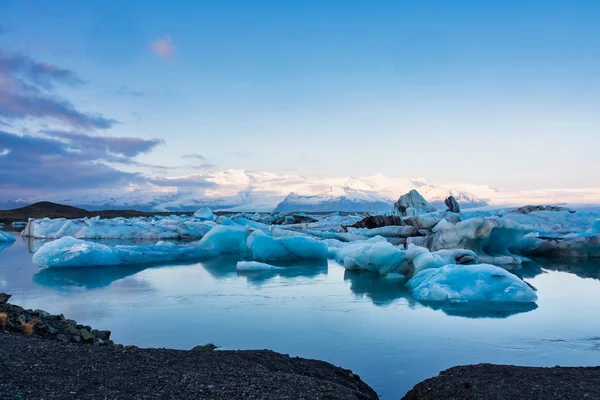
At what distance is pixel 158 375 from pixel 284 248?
886cm

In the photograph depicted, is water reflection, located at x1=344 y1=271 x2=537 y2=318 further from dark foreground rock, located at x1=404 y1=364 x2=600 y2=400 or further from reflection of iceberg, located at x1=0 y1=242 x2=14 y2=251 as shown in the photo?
reflection of iceberg, located at x1=0 y1=242 x2=14 y2=251

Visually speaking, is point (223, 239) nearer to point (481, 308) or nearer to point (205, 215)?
point (481, 308)

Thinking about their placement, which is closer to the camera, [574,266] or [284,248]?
[574,266]

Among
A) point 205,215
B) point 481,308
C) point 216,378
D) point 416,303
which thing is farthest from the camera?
point 205,215

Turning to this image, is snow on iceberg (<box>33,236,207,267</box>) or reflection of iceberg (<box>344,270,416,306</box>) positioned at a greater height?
snow on iceberg (<box>33,236,207,267</box>)

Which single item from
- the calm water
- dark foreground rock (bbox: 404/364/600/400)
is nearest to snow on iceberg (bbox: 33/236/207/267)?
the calm water

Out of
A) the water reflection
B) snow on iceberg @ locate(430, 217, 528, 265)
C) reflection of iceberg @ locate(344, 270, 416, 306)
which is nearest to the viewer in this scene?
the water reflection

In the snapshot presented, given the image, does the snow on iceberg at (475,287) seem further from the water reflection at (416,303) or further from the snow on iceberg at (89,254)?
the snow on iceberg at (89,254)

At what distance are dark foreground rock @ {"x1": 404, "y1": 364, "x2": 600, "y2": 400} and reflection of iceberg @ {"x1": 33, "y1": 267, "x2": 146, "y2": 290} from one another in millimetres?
5855

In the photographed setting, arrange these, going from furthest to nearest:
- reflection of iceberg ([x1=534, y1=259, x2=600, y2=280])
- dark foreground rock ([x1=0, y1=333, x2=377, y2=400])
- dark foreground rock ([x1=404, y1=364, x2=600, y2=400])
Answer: reflection of iceberg ([x1=534, y1=259, x2=600, y2=280]), dark foreground rock ([x1=404, y1=364, x2=600, y2=400]), dark foreground rock ([x1=0, y1=333, x2=377, y2=400])

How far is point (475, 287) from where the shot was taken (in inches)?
242

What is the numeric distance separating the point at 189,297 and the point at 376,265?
156 inches

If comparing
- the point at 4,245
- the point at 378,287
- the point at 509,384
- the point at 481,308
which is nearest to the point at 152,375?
the point at 509,384

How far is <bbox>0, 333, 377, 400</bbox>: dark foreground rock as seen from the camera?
7.17 feet
